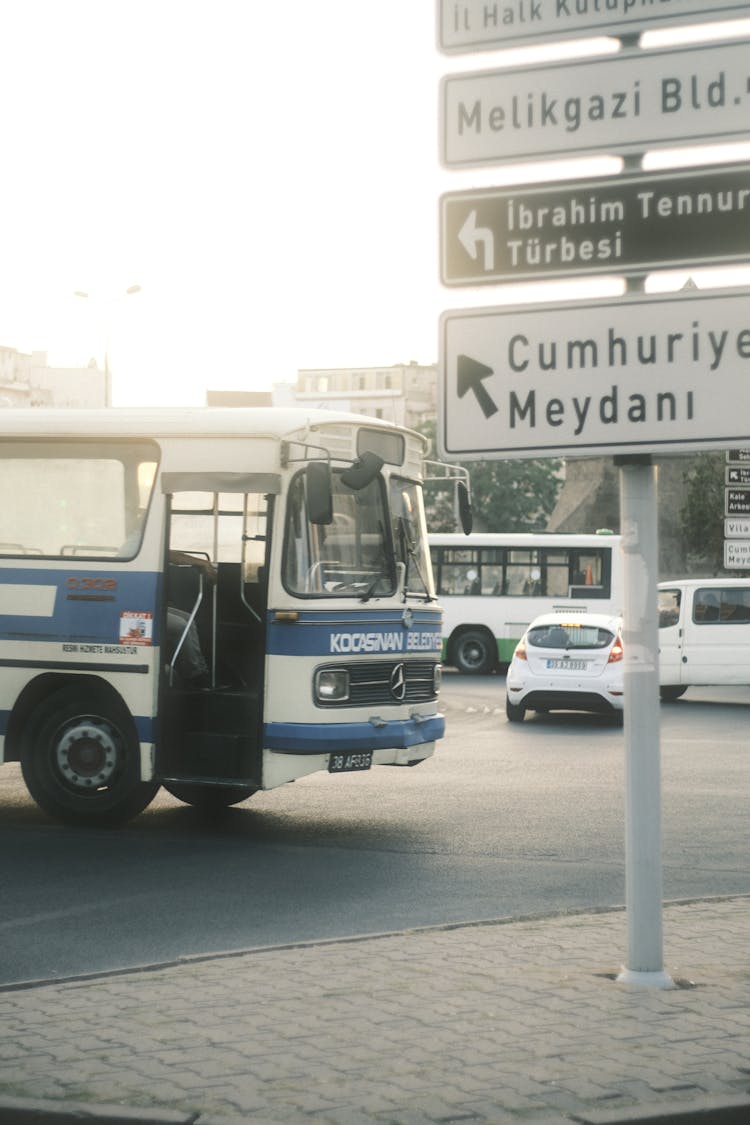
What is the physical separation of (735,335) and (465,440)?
3.45ft

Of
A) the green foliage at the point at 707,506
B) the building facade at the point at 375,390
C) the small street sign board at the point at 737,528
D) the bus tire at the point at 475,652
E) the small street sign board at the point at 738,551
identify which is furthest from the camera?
the building facade at the point at 375,390

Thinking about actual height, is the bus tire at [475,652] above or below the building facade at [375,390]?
below

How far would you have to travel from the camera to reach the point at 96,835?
12.2 m

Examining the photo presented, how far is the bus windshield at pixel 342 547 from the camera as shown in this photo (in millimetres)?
12344

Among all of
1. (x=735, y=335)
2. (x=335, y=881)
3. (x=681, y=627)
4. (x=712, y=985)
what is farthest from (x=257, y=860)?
(x=681, y=627)

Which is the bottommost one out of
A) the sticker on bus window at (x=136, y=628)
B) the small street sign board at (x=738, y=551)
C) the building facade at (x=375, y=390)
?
the sticker on bus window at (x=136, y=628)

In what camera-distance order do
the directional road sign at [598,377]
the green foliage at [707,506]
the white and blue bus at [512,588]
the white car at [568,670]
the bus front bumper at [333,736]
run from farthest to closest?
the green foliage at [707,506] < the white and blue bus at [512,588] < the white car at [568,670] < the bus front bumper at [333,736] < the directional road sign at [598,377]

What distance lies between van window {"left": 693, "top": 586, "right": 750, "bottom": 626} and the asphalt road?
1115 cm

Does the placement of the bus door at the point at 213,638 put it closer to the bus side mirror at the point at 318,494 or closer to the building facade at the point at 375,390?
the bus side mirror at the point at 318,494

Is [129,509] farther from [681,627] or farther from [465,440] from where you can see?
[681,627]

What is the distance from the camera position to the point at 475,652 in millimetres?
35969

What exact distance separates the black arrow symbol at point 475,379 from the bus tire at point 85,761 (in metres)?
6.73

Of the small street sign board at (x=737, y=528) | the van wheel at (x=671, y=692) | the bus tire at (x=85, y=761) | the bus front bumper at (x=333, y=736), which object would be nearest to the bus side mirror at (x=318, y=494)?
the bus front bumper at (x=333, y=736)

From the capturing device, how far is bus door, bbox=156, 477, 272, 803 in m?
12.3
